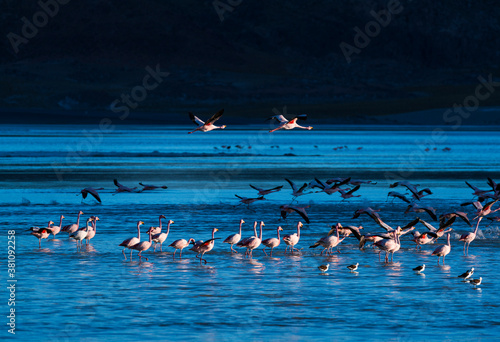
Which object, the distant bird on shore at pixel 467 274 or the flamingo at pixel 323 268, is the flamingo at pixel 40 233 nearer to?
the flamingo at pixel 323 268

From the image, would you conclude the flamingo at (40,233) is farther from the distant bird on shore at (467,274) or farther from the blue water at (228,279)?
the distant bird on shore at (467,274)

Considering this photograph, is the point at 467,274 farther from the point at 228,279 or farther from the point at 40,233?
the point at 40,233

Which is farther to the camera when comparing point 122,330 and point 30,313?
point 30,313

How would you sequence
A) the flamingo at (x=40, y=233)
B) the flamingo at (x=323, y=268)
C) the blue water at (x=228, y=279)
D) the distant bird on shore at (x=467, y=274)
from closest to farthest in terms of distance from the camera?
the blue water at (x=228, y=279) < the distant bird on shore at (x=467, y=274) < the flamingo at (x=323, y=268) < the flamingo at (x=40, y=233)

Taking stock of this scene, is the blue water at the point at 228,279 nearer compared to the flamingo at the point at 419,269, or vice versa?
the blue water at the point at 228,279

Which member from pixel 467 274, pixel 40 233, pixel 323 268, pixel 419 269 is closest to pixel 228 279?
pixel 323 268

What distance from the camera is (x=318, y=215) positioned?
89.1 feet

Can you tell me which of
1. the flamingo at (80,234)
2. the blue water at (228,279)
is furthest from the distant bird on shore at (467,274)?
the flamingo at (80,234)

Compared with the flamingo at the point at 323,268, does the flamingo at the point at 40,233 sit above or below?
above

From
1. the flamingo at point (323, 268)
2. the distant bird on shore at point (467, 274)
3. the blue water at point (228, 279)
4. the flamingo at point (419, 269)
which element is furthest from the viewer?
the flamingo at point (323, 268)
